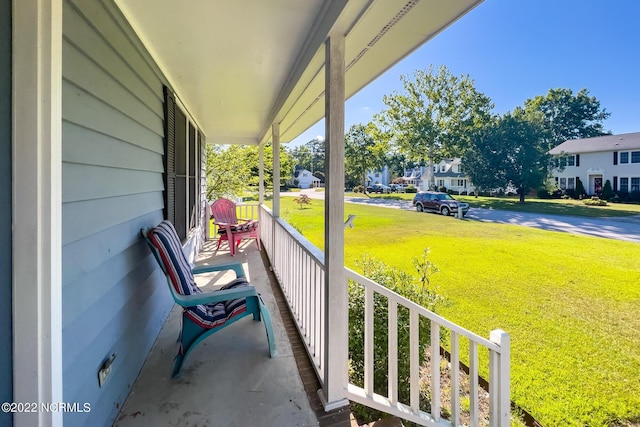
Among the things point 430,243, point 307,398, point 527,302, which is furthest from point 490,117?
point 307,398

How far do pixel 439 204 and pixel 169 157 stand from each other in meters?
14.8

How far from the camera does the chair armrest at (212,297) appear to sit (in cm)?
198

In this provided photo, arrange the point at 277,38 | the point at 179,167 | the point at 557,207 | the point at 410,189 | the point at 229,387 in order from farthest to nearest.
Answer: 1. the point at 410,189
2. the point at 557,207
3. the point at 179,167
4. the point at 277,38
5. the point at 229,387

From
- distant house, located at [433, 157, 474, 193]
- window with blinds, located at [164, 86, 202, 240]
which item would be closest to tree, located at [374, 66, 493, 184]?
distant house, located at [433, 157, 474, 193]

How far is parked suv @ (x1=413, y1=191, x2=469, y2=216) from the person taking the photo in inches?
580

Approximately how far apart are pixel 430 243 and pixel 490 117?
14.8 meters

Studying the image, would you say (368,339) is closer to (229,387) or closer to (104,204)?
(229,387)

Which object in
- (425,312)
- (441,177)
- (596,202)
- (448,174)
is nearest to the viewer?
(425,312)

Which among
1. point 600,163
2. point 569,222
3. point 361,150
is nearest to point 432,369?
point 361,150

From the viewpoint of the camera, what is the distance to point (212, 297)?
203 centimetres

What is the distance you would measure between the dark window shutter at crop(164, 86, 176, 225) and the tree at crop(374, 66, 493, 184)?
17.7 meters

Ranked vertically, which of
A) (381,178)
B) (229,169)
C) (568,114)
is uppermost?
(568,114)

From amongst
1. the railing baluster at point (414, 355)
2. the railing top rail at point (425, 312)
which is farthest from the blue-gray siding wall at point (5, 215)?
the railing baluster at point (414, 355)

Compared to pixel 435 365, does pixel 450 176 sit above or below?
above
